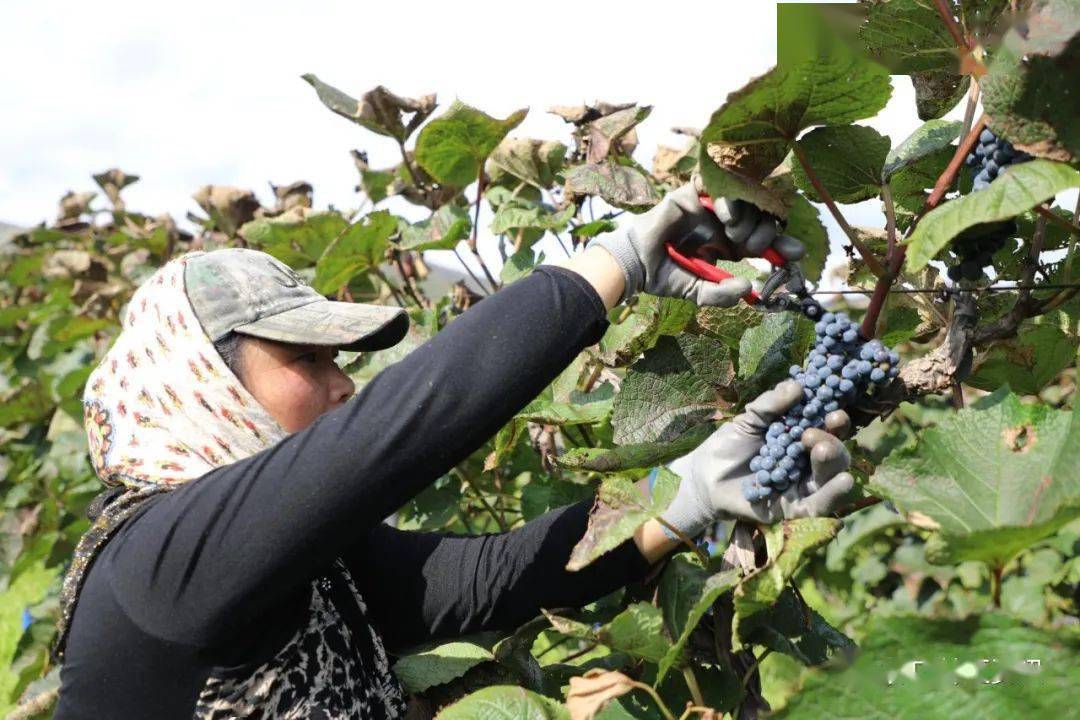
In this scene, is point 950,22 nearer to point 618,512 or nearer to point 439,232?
point 618,512

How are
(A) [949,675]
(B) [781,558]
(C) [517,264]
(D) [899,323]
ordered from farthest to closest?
(C) [517,264] < (D) [899,323] < (B) [781,558] < (A) [949,675]

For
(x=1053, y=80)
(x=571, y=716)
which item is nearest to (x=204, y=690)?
(x=571, y=716)

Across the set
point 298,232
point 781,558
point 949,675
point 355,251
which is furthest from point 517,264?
point 949,675

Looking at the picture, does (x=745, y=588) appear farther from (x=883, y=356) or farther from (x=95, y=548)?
(x=95, y=548)

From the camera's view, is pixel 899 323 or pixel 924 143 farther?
pixel 899 323

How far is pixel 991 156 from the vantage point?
1.27 meters

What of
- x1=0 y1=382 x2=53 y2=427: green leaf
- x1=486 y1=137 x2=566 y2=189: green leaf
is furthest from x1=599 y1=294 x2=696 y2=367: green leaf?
x1=0 y1=382 x2=53 y2=427: green leaf

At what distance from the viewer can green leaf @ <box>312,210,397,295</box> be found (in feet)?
8.56

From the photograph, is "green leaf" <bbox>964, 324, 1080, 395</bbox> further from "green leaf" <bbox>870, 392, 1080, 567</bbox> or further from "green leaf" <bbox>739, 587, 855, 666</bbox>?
"green leaf" <bbox>870, 392, 1080, 567</bbox>

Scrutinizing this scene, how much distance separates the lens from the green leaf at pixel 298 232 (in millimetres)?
3080

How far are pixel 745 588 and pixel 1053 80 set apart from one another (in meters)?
0.65

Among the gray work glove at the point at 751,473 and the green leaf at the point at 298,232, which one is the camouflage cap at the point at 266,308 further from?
the green leaf at the point at 298,232

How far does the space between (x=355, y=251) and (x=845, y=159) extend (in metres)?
1.54

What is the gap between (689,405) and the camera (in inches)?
61.0
